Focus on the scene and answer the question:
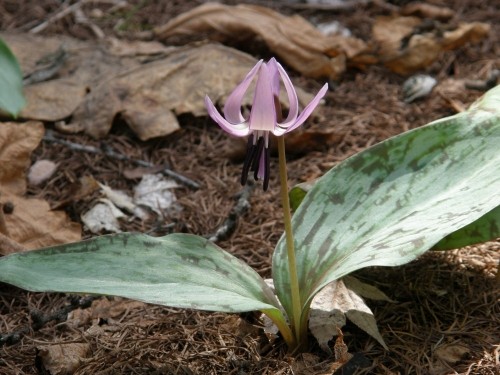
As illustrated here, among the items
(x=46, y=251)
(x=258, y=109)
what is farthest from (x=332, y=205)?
(x=46, y=251)

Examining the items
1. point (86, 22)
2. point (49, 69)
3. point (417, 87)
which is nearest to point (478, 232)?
point (417, 87)

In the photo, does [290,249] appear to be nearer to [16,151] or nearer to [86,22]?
[16,151]

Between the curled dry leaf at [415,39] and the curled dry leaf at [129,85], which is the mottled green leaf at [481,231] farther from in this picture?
the curled dry leaf at [415,39]

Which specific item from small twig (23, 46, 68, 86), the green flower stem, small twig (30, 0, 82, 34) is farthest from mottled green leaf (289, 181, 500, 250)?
small twig (30, 0, 82, 34)

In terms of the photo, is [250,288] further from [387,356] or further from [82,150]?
[82,150]

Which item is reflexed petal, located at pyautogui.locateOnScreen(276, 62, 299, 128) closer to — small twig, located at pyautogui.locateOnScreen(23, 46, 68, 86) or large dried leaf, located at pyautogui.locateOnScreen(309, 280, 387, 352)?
large dried leaf, located at pyautogui.locateOnScreen(309, 280, 387, 352)

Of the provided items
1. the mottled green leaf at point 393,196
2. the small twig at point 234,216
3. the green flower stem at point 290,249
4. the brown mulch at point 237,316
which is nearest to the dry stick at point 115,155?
the brown mulch at point 237,316
